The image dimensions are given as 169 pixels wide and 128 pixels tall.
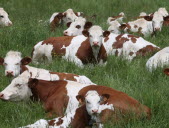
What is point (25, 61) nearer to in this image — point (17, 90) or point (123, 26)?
point (17, 90)

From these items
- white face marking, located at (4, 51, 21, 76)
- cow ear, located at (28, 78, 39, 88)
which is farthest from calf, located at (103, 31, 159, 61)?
cow ear, located at (28, 78, 39, 88)

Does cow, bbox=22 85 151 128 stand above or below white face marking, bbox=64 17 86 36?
below

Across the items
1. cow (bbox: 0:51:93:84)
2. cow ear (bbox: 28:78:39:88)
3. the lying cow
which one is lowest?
cow ear (bbox: 28:78:39:88)

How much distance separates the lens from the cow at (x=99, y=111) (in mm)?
5688

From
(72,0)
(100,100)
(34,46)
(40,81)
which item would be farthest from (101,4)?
(100,100)

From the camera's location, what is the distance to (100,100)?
5887mm

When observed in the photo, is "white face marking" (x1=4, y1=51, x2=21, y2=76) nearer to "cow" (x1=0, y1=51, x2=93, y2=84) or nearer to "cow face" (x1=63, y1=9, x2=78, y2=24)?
"cow" (x1=0, y1=51, x2=93, y2=84)

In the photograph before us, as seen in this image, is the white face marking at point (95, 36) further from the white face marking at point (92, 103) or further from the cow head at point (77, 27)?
the white face marking at point (92, 103)

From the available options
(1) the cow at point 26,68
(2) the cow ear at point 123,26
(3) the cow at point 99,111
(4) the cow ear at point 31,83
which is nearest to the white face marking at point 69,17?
(2) the cow ear at point 123,26

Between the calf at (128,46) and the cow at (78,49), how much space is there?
1061mm

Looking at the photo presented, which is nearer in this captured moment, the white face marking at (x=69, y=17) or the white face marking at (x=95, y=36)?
the white face marking at (x=95, y=36)

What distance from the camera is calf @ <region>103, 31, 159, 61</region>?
35.6ft

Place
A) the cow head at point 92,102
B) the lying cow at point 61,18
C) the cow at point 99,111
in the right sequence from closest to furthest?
the cow head at point 92,102 < the cow at point 99,111 < the lying cow at point 61,18

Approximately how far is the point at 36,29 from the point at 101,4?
342 inches
